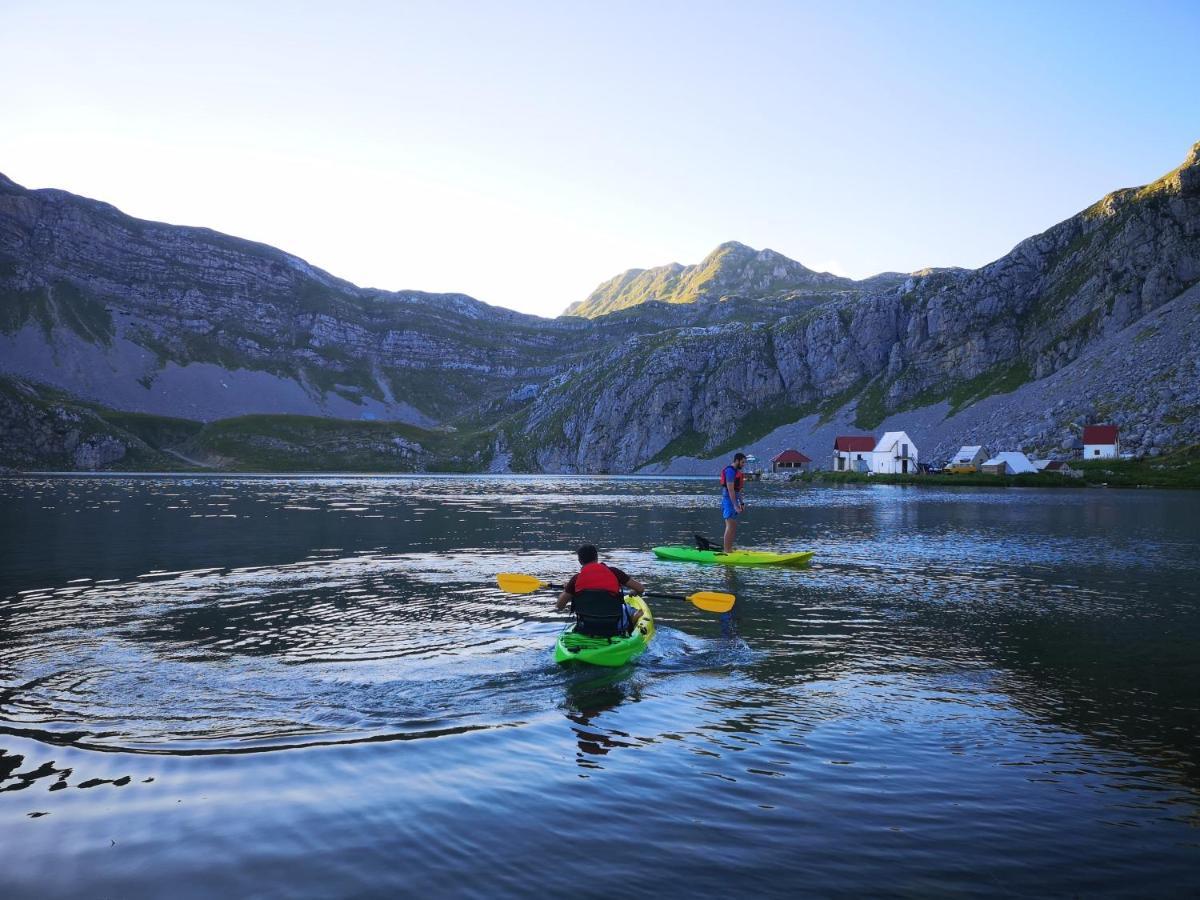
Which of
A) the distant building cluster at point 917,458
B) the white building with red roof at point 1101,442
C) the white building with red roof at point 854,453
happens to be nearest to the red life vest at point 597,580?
the distant building cluster at point 917,458

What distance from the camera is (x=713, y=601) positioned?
904 inches

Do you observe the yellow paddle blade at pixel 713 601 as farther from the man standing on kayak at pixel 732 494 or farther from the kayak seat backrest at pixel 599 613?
the man standing on kayak at pixel 732 494

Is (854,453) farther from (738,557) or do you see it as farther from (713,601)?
(713,601)

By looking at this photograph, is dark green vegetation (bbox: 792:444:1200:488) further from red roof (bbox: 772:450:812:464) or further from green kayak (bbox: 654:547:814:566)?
green kayak (bbox: 654:547:814:566)

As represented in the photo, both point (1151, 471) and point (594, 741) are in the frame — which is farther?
point (1151, 471)

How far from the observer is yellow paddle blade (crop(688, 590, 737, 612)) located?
22.6m

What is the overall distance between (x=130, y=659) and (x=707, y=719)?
13173 millimetres

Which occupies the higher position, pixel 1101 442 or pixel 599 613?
pixel 1101 442

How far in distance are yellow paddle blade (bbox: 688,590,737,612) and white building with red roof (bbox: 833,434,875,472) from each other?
502 ft

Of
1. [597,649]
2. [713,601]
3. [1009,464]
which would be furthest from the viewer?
[1009,464]

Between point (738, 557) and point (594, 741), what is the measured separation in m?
23.5

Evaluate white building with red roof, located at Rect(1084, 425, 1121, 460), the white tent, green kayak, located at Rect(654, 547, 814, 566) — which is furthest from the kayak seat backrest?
the white tent

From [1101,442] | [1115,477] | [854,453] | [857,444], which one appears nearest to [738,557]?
[1115,477]

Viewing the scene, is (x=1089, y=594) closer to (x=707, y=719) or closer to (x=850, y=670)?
(x=850, y=670)
